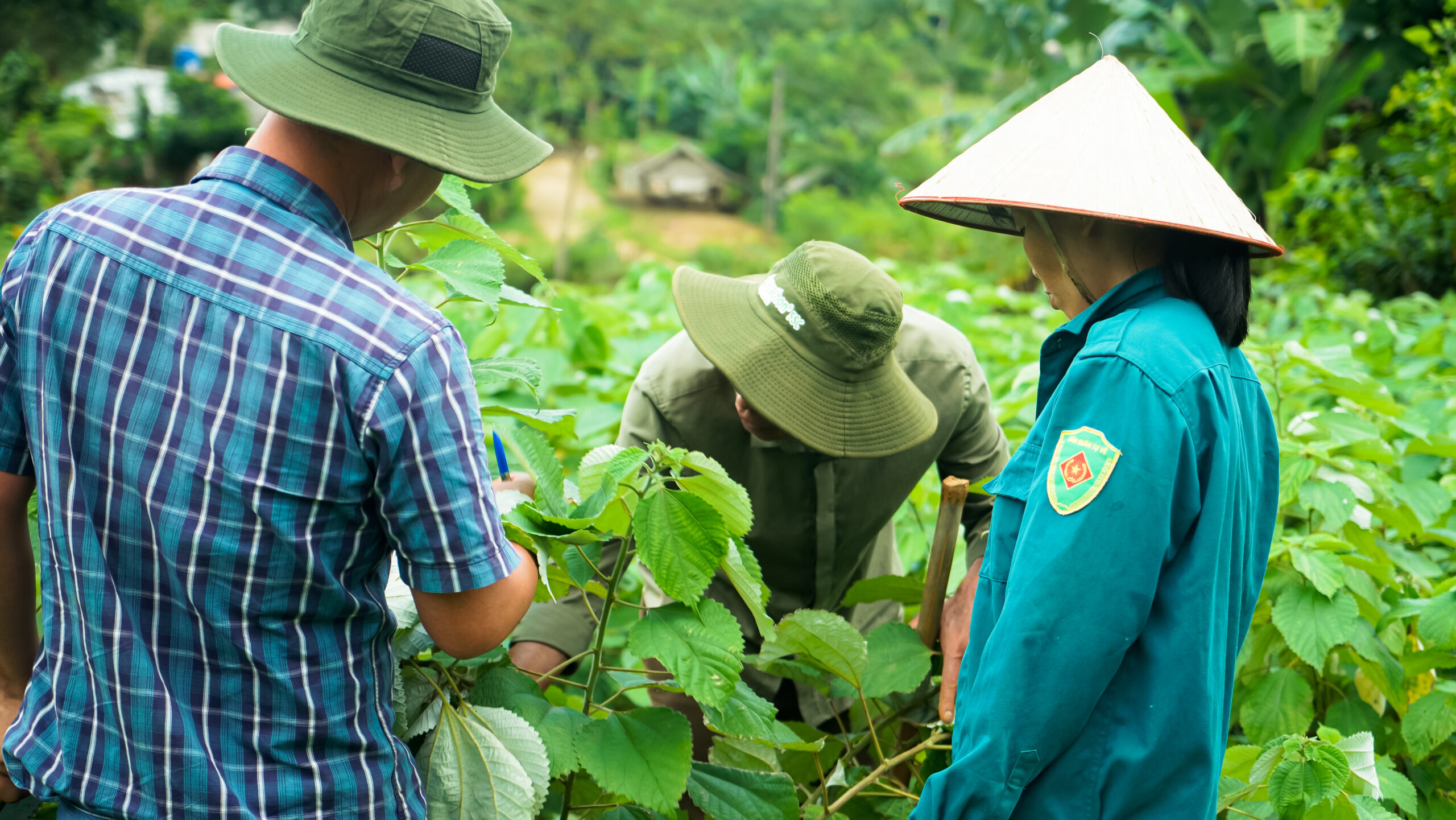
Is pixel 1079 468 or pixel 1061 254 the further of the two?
pixel 1061 254

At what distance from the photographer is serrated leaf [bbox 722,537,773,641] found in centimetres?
125

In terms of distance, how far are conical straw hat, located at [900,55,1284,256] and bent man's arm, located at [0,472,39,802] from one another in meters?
0.98

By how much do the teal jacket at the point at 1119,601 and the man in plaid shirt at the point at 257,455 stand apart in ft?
1.58

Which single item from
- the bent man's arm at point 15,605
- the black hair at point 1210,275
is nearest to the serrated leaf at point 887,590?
the black hair at point 1210,275

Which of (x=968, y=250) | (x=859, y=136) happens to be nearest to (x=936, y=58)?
(x=859, y=136)

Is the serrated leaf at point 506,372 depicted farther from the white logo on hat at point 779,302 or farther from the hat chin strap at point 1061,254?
the hat chin strap at point 1061,254

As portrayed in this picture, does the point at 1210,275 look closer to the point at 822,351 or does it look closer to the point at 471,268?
the point at 822,351

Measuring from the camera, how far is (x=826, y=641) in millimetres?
1459

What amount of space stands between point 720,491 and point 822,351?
472mm

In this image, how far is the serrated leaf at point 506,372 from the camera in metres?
1.37

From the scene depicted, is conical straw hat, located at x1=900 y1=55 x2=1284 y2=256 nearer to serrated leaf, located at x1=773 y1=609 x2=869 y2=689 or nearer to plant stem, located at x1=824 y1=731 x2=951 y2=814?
serrated leaf, located at x1=773 y1=609 x2=869 y2=689

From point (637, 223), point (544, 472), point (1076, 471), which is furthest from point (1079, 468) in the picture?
point (637, 223)

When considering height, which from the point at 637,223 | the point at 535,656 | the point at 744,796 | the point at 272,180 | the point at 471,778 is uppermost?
the point at 272,180

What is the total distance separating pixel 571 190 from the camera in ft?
82.9
